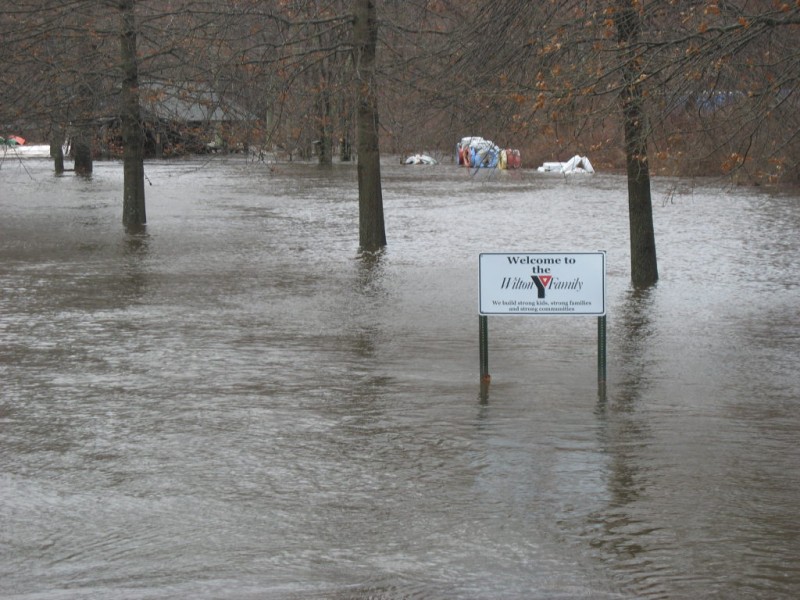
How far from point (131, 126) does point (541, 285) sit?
17.1 m

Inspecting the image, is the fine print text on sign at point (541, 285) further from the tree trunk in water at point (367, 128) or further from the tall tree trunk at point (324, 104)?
the tall tree trunk at point (324, 104)

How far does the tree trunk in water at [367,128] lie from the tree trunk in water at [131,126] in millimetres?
4668

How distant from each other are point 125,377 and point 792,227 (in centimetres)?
1908

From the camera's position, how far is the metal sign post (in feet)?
29.8

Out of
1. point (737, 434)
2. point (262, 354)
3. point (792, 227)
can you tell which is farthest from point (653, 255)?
point (792, 227)

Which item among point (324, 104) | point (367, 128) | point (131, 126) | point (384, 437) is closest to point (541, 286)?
point (384, 437)

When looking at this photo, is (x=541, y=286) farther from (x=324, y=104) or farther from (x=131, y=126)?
(x=131, y=126)

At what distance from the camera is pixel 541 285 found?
29.9ft

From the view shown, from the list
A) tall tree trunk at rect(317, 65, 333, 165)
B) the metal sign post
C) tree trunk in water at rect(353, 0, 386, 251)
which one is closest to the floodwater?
the metal sign post

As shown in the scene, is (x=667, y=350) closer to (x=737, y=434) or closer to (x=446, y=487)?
(x=737, y=434)

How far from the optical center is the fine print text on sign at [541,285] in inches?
357

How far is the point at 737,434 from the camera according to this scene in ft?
27.3

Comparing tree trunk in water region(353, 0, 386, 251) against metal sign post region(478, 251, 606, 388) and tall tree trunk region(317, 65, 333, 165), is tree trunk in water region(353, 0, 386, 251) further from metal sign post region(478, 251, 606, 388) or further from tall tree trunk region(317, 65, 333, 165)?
metal sign post region(478, 251, 606, 388)

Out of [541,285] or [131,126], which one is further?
[131,126]
